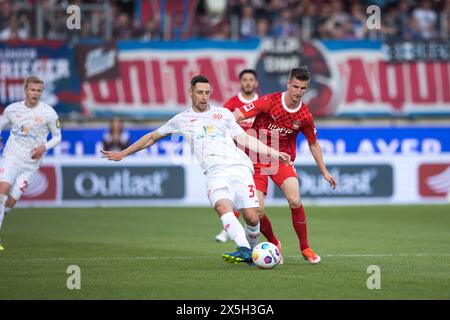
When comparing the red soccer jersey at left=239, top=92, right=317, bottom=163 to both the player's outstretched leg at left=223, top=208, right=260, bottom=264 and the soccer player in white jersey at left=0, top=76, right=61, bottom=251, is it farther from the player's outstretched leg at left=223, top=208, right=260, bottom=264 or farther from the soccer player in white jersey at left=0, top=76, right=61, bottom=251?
the soccer player in white jersey at left=0, top=76, right=61, bottom=251

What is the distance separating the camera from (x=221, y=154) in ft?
36.3

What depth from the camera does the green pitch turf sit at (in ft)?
29.8

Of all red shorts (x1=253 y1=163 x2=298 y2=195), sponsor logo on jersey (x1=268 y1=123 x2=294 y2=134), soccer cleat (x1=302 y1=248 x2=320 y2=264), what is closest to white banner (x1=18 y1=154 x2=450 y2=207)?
red shorts (x1=253 y1=163 x2=298 y2=195)

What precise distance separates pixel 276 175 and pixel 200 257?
4.79 ft

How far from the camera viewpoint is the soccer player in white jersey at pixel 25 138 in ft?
45.4

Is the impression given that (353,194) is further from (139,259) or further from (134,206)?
(139,259)

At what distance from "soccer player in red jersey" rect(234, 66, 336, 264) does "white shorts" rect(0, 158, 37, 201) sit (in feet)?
12.6

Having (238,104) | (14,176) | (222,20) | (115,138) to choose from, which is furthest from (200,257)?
(222,20)

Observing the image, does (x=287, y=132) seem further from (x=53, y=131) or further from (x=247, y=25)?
(x=247, y=25)

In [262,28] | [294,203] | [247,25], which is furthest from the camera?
[247,25]

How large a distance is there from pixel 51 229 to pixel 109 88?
751 cm

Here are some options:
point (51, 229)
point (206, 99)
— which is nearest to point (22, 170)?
point (51, 229)

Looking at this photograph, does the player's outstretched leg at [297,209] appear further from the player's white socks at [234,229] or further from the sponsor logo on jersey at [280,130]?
the player's white socks at [234,229]

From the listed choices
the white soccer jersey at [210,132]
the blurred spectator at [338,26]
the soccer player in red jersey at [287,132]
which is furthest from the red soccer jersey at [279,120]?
the blurred spectator at [338,26]
